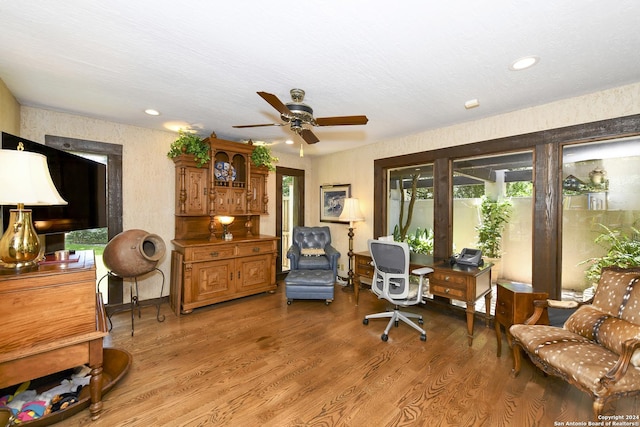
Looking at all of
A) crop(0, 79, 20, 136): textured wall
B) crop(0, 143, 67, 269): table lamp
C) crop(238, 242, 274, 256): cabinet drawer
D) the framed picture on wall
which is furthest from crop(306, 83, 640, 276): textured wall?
crop(0, 79, 20, 136): textured wall

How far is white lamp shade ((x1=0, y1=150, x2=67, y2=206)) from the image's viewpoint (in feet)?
4.62

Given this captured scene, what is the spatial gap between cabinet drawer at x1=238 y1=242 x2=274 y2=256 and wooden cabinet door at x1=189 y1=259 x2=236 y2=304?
0.21 metres

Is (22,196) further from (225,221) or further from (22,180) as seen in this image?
(225,221)

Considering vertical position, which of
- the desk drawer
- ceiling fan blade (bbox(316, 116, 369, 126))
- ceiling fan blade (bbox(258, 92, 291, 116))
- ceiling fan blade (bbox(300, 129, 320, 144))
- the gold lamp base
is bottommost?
the desk drawer

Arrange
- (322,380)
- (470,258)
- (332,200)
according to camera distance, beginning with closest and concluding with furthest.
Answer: (322,380) → (470,258) → (332,200)

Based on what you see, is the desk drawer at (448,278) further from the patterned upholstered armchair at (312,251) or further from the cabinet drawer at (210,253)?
the cabinet drawer at (210,253)

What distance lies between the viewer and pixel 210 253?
3.59m

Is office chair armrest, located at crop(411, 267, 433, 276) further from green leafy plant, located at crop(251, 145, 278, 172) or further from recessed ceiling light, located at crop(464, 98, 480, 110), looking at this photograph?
green leafy plant, located at crop(251, 145, 278, 172)

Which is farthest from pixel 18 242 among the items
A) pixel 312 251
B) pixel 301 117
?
pixel 312 251

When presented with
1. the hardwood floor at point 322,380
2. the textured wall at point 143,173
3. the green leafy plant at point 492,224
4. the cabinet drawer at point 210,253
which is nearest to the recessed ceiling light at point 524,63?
the green leafy plant at point 492,224

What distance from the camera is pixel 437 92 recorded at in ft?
8.27

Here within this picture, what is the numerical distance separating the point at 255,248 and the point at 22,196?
9.08 ft

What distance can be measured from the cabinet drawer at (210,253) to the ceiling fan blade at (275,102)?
2239 millimetres

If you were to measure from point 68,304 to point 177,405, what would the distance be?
0.98 metres
